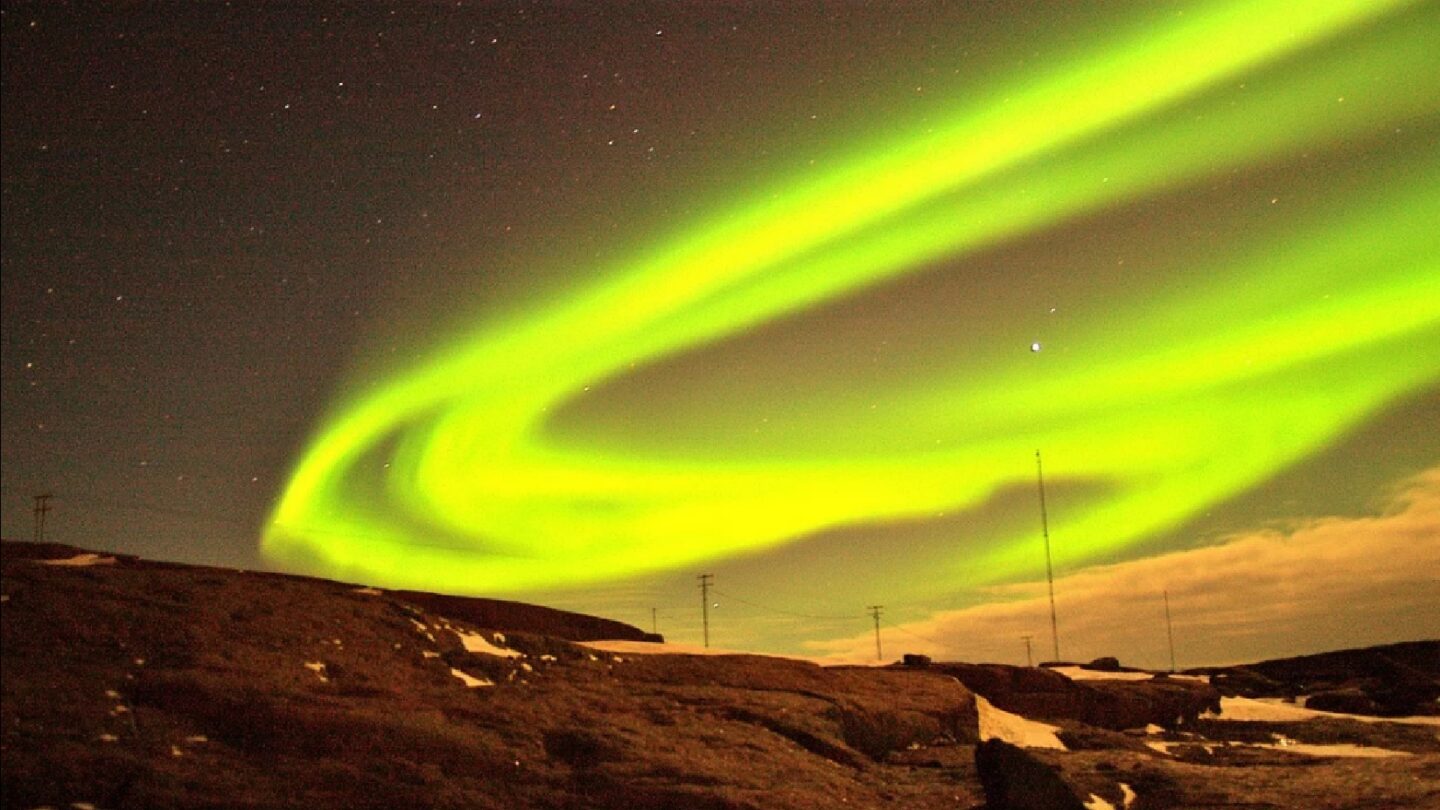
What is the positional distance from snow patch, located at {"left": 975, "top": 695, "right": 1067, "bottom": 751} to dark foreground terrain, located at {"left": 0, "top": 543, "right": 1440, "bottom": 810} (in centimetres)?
22

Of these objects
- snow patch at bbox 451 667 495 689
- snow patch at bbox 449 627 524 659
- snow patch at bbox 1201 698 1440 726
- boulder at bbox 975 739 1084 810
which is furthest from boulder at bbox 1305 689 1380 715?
snow patch at bbox 451 667 495 689

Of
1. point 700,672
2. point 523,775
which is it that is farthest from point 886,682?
point 523,775

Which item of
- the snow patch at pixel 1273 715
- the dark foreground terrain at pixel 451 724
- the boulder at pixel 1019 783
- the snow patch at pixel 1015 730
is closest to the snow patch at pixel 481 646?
the dark foreground terrain at pixel 451 724

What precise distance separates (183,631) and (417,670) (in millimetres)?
3383

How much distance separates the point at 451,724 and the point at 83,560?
7.11 m

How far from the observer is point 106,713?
1100 centimetres

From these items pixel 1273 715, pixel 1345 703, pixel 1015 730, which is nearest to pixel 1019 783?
pixel 1015 730

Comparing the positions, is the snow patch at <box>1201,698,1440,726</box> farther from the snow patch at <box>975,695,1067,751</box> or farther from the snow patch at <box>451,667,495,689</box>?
the snow patch at <box>451,667,495,689</box>

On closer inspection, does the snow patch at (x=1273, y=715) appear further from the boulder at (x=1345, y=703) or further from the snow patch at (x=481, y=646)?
the snow patch at (x=481, y=646)

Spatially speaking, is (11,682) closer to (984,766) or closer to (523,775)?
(523,775)

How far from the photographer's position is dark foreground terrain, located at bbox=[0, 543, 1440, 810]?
1086 centimetres

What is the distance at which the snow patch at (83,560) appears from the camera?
15.6 m

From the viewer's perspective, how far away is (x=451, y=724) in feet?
45.1

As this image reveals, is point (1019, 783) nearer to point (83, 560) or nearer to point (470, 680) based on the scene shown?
point (470, 680)
